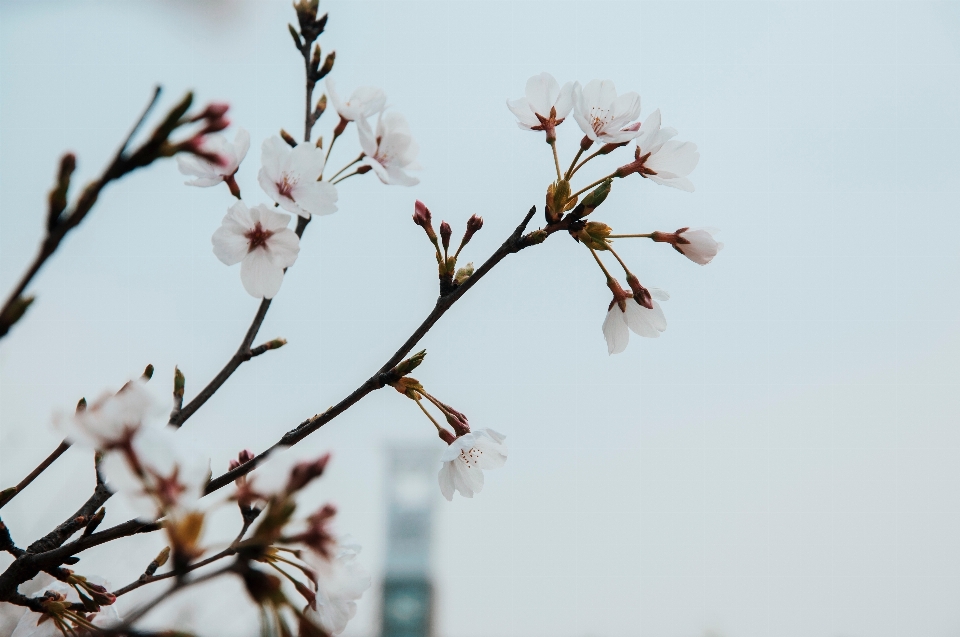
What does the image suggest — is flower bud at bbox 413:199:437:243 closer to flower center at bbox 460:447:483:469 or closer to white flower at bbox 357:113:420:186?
white flower at bbox 357:113:420:186

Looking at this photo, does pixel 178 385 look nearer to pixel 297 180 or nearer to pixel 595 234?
pixel 297 180

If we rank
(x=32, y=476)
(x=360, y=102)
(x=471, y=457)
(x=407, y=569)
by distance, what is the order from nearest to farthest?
(x=32, y=476) → (x=360, y=102) → (x=471, y=457) → (x=407, y=569)

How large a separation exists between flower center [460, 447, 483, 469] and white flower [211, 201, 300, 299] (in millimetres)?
283

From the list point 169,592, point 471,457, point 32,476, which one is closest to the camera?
point 169,592

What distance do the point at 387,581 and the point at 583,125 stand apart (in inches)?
795

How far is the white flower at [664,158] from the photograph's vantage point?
766 millimetres

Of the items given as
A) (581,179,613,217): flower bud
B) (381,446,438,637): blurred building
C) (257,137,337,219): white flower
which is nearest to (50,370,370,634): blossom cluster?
(257,137,337,219): white flower

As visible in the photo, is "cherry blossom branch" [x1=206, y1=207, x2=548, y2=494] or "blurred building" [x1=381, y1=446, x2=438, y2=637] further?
"blurred building" [x1=381, y1=446, x2=438, y2=637]

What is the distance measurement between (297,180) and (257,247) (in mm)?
108

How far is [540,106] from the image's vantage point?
2.81 ft

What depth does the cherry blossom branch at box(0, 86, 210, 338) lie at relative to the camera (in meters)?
0.32

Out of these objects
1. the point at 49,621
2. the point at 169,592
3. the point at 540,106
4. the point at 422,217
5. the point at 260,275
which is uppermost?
the point at 540,106

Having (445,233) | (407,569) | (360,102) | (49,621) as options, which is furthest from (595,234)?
(407,569)

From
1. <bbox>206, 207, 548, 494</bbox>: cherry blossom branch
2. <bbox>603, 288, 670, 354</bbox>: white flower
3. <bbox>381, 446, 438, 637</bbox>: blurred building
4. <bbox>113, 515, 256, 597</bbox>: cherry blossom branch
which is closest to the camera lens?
<bbox>113, 515, 256, 597</bbox>: cherry blossom branch
